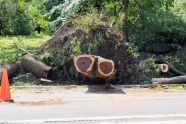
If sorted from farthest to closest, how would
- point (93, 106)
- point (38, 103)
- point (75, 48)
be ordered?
point (75, 48)
point (38, 103)
point (93, 106)

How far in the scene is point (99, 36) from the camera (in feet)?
48.2

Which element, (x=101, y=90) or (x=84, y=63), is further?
(x=101, y=90)

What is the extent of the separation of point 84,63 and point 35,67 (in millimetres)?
1862

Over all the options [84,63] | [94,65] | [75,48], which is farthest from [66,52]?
[94,65]

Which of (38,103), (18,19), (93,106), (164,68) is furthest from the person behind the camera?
(18,19)

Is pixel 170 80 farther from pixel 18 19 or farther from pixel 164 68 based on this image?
pixel 18 19

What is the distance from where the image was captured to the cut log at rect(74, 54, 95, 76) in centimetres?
1350

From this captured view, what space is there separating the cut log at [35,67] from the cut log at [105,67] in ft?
6.06

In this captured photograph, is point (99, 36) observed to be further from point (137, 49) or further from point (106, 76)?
point (137, 49)

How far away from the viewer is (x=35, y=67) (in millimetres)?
14625

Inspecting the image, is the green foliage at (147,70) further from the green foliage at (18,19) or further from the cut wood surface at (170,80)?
the green foliage at (18,19)

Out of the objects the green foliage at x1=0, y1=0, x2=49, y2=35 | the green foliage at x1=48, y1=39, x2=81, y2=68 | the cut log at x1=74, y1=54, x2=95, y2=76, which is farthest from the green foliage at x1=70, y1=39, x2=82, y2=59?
the green foliage at x1=0, y1=0, x2=49, y2=35

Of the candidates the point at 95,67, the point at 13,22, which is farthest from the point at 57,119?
the point at 13,22

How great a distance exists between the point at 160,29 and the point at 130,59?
10.4ft
